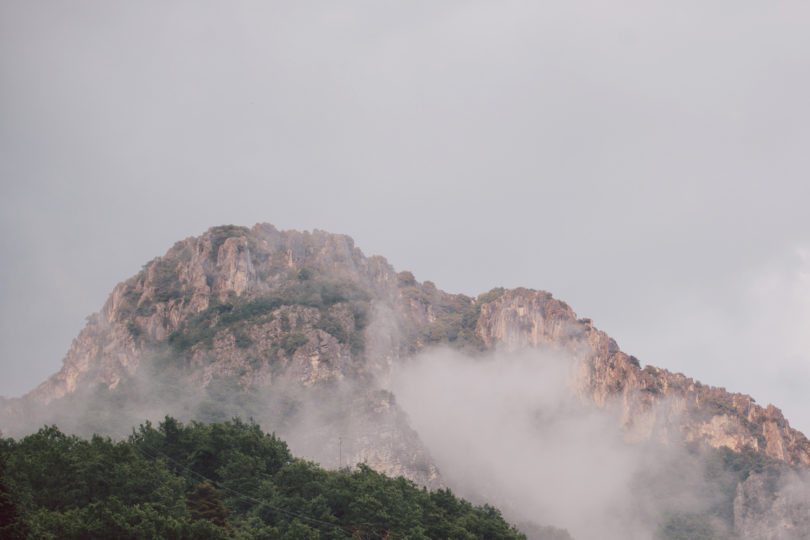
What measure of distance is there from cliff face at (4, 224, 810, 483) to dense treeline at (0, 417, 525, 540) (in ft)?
117

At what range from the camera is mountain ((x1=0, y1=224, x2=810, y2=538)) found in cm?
10494

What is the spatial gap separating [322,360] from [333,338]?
4921mm

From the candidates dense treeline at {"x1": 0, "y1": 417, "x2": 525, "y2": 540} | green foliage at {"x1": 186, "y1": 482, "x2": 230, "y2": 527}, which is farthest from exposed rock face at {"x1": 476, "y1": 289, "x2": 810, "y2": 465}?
green foliage at {"x1": 186, "y1": 482, "x2": 230, "y2": 527}

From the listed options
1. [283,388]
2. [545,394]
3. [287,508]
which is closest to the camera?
[287,508]

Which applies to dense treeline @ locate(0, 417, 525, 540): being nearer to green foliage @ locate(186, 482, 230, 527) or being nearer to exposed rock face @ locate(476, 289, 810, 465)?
green foliage @ locate(186, 482, 230, 527)

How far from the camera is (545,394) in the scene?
5369 inches

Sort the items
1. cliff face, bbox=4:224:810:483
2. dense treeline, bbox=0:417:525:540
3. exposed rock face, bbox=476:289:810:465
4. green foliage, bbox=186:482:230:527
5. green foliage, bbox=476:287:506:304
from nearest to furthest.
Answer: dense treeline, bbox=0:417:525:540, green foliage, bbox=186:482:230:527, cliff face, bbox=4:224:810:483, exposed rock face, bbox=476:289:810:465, green foliage, bbox=476:287:506:304

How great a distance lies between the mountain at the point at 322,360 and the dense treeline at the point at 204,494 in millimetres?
32633

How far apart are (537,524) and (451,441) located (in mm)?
23793

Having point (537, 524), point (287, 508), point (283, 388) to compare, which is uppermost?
point (283, 388)

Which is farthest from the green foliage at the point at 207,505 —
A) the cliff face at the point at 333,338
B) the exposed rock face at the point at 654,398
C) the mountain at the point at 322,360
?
the exposed rock face at the point at 654,398

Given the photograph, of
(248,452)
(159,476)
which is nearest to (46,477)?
Answer: (159,476)

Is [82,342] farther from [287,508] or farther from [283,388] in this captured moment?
[287,508]

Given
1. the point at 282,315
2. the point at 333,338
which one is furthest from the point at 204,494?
the point at 282,315
